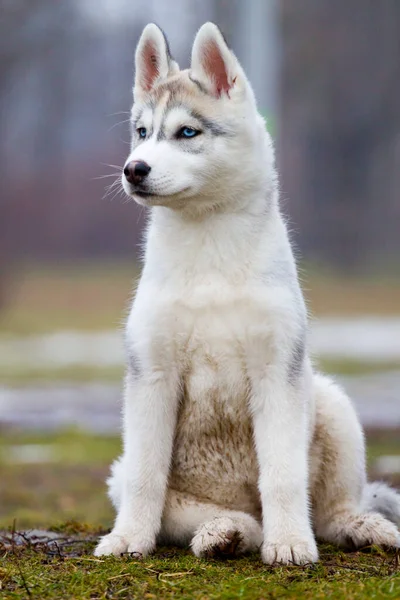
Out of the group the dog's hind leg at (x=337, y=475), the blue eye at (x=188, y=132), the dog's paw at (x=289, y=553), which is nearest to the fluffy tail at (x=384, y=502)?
the dog's hind leg at (x=337, y=475)

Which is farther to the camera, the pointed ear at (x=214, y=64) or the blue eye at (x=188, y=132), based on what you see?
the pointed ear at (x=214, y=64)

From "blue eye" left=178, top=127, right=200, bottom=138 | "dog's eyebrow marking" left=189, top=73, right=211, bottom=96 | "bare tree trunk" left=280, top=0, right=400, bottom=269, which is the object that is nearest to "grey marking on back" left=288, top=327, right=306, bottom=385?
"blue eye" left=178, top=127, right=200, bottom=138

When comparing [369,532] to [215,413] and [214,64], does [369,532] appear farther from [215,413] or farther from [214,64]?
[214,64]

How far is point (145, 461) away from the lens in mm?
5074

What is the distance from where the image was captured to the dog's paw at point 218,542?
4898 mm

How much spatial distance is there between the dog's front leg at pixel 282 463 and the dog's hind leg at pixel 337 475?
0.55 meters

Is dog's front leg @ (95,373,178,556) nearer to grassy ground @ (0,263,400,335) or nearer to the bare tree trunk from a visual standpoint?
grassy ground @ (0,263,400,335)

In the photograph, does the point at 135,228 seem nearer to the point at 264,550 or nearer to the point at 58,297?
the point at 58,297

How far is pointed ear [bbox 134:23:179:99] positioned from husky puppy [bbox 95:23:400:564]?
56 mm

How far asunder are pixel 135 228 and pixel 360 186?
6.97 meters

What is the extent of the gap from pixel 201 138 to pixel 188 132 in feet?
0.22

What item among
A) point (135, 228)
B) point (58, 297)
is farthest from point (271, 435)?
point (135, 228)

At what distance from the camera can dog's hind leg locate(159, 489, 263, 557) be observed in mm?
4906

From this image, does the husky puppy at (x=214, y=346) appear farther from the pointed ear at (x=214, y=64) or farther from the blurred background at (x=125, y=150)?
the blurred background at (x=125, y=150)
